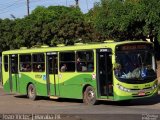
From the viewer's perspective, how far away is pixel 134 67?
2025 centimetres

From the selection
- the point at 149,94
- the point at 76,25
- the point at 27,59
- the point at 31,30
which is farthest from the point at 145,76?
the point at 31,30

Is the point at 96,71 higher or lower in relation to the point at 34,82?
higher

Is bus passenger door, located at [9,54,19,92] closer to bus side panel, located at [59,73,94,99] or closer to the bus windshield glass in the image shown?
bus side panel, located at [59,73,94,99]

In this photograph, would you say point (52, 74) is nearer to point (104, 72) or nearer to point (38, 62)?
point (38, 62)

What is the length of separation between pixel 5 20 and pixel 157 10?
28989 millimetres

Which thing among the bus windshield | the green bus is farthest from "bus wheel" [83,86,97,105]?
the bus windshield

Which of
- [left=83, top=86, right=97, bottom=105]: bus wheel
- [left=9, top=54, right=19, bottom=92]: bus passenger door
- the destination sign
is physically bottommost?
[left=83, top=86, right=97, bottom=105]: bus wheel

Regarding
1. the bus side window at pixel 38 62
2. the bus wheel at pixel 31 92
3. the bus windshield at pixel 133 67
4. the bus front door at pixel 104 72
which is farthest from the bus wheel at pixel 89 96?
the bus wheel at pixel 31 92

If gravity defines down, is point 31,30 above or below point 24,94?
above

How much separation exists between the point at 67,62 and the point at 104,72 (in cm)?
269

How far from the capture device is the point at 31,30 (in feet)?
148

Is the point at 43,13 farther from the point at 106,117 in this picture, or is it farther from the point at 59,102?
the point at 106,117

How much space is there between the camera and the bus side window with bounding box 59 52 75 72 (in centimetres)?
2258

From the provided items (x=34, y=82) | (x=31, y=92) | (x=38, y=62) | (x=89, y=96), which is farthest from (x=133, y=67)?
(x=31, y=92)
